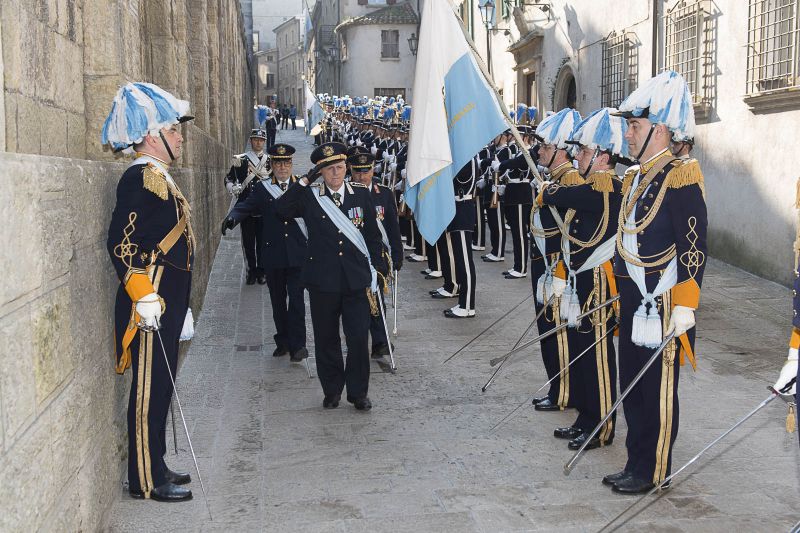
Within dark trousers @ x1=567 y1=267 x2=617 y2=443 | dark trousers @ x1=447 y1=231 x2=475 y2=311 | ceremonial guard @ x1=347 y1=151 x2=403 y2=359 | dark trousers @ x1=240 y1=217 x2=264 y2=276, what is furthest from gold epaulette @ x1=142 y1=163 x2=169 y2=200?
dark trousers @ x1=240 y1=217 x2=264 y2=276

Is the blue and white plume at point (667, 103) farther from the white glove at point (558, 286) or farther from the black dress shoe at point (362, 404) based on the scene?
the black dress shoe at point (362, 404)

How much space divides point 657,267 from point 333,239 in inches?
93.2

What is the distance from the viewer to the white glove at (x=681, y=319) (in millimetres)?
4332

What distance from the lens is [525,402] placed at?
6.28m

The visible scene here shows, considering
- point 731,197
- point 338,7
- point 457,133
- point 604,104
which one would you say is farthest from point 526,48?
point 338,7

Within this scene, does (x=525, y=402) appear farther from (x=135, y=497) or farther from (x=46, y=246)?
(x=46, y=246)

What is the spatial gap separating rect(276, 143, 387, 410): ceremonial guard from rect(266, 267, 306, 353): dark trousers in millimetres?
1384

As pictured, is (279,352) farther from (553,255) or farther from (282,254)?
(553,255)

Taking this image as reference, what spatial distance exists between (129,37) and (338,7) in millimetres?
54841

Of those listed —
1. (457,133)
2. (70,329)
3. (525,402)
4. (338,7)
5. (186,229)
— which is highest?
(338,7)

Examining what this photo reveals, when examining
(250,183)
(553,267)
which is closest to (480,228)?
(250,183)

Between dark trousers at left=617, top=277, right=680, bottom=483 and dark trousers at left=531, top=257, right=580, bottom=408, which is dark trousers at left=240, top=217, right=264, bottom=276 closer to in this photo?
dark trousers at left=531, top=257, right=580, bottom=408

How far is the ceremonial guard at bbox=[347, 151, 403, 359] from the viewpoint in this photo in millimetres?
6840

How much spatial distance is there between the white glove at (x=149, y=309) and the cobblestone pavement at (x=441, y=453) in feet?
3.05
